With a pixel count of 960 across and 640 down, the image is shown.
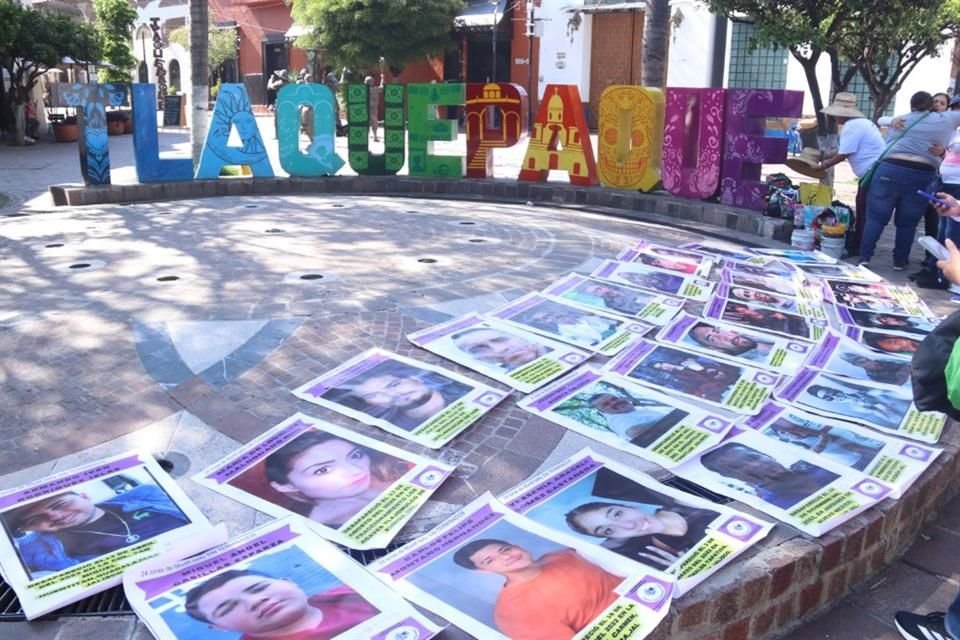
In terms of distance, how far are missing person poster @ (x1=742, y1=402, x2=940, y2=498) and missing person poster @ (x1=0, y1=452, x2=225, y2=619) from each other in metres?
2.14

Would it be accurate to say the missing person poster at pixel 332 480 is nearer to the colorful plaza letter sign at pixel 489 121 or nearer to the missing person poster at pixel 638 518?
the missing person poster at pixel 638 518

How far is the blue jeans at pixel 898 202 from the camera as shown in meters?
5.88

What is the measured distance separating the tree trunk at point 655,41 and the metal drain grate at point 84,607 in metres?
8.72

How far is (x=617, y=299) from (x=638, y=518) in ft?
7.49

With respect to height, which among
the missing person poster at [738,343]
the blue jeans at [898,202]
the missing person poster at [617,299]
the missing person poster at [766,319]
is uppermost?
the blue jeans at [898,202]

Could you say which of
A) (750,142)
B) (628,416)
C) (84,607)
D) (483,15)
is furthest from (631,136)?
(483,15)

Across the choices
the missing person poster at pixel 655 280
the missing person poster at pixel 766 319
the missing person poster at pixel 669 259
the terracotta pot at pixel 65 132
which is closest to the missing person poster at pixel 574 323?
the missing person poster at pixel 766 319

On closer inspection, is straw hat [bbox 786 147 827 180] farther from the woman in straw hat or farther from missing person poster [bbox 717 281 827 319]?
missing person poster [bbox 717 281 827 319]

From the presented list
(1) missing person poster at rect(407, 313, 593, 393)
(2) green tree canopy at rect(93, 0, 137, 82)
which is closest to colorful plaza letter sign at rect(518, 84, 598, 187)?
(1) missing person poster at rect(407, 313, 593, 393)

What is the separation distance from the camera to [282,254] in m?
5.98

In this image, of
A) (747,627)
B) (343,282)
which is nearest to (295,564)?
(747,627)

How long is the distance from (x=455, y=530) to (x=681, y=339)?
2.03 meters

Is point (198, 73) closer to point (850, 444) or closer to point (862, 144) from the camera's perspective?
point (862, 144)

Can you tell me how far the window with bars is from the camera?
1830 cm
